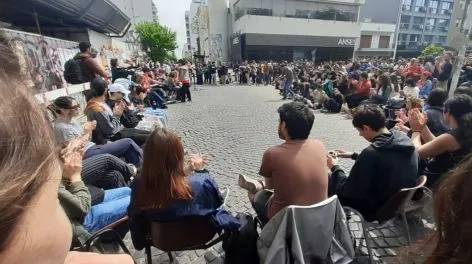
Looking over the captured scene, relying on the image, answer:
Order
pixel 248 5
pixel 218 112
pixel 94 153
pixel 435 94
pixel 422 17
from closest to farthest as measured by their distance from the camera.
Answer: pixel 94 153 → pixel 435 94 → pixel 218 112 → pixel 248 5 → pixel 422 17

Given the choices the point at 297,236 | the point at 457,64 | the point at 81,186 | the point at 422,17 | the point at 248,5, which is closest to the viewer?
the point at 297,236

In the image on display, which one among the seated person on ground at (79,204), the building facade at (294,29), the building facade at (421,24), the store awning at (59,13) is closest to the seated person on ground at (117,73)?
the store awning at (59,13)

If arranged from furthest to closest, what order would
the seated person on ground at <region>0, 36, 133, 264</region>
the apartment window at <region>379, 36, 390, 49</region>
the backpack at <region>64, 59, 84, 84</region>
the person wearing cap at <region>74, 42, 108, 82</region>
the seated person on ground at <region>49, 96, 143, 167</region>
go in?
the apartment window at <region>379, 36, 390, 49</region> < the person wearing cap at <region>74, 42, 108, 82</region> < the backpack at <region>64, 59, 84, 84</region> < the seated person on ground at <region>49, 96, 143, 167</region> < the seated person on ground at <region>0, 36, 133, 264</region>

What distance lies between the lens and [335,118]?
8906 millimetres

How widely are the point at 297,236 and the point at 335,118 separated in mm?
7657

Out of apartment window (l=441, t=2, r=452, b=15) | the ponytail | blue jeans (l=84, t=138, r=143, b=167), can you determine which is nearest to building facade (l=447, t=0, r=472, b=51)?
the ponytail

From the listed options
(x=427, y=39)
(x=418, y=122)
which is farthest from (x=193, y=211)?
(x=427, y=39)

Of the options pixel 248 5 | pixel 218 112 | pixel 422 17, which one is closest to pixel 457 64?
pixel 218 112

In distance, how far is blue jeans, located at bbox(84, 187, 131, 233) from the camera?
2.43 meters

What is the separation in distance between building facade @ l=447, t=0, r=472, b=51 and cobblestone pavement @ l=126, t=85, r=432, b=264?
312 centimetres

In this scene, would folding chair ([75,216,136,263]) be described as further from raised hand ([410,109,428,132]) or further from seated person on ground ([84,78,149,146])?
raised hand ([410,109,428,132])

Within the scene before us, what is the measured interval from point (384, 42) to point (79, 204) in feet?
182

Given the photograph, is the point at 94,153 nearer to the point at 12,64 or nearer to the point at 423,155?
the point at 12,64

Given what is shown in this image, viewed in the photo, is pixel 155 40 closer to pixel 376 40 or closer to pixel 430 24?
pixel 376 40
